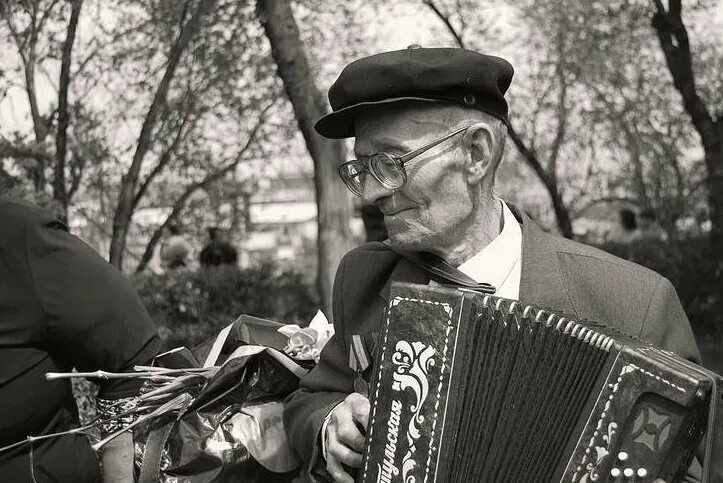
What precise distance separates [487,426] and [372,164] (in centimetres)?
71

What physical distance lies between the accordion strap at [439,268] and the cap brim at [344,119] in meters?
0.34

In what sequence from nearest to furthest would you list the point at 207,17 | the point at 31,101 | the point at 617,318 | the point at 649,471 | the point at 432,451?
the point at 649,471 → the point at 432,451 → the point at 617,318 → the point at 31,101 → the point at 207,17

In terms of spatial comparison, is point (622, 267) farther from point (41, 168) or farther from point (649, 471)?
point (41, 168)

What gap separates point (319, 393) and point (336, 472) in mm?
291

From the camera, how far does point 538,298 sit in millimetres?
2312

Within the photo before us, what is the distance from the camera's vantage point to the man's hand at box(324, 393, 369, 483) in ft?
7.15

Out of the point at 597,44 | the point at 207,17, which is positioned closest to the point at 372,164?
the point at 207,17

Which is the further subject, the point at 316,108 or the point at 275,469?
the point at 316,108

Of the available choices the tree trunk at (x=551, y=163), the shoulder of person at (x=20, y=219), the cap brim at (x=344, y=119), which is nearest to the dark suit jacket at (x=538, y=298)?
the cap brim at (x=344, y=119)

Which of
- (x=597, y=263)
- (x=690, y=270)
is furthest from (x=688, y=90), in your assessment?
(x=597, y=263)

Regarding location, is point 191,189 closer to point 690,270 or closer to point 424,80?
point 690,270

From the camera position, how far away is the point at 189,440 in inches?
99.6

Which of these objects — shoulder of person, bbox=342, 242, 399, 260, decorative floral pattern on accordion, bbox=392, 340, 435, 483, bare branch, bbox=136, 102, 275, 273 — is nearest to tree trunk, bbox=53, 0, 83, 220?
bare branch, bbox=136, 102, 275, 273

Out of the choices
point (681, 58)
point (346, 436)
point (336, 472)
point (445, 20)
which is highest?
point (445, 20)
